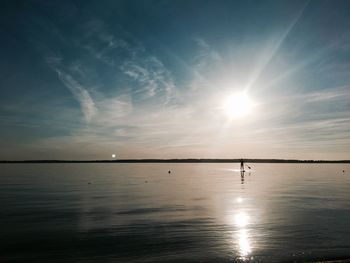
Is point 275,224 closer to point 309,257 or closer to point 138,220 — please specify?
point 309,257

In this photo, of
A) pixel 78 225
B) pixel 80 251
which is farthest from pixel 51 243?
pixel 78 225

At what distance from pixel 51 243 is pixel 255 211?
1973 cm

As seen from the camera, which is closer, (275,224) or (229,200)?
(275,224)

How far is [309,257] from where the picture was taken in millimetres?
18609

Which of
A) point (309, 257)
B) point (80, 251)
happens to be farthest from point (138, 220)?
point (309, 257)

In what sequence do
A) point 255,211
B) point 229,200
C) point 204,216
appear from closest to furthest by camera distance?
point 204,216, point 255,211, point 229,200

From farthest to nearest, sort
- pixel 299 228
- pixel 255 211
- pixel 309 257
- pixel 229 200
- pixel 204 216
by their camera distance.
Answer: pixel 229 200 < pixel 255 211 < pixel 204 216 < pixel 299 228 < pixel 309 257

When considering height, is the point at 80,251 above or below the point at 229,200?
below

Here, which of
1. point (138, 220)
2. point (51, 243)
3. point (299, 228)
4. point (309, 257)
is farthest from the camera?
point (138, 220)

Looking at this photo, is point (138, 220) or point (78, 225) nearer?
point (78, 225)

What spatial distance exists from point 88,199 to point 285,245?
95.4 ft

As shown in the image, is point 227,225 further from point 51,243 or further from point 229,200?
point 229,200

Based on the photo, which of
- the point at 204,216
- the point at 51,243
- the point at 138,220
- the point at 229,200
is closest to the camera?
the point at 51,243

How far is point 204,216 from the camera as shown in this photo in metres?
31.7
